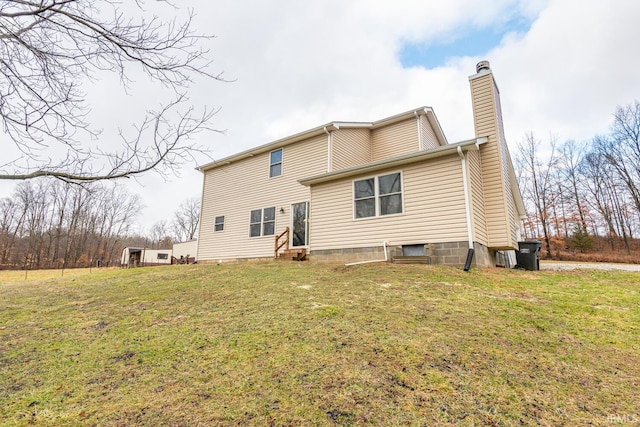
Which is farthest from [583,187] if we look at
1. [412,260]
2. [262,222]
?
[262,222]

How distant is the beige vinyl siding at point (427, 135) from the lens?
38.9 ft

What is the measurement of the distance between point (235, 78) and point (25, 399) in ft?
12.7

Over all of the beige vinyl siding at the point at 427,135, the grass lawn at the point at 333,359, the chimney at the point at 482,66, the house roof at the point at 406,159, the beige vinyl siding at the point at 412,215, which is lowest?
the grass lawn at the point at 333,359

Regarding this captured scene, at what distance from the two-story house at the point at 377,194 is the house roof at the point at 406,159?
1.1 inches

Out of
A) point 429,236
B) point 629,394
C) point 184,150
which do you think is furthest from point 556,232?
point 184,150

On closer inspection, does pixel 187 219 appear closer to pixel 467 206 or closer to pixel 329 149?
pixel 329 149

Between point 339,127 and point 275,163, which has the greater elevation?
point 339,127

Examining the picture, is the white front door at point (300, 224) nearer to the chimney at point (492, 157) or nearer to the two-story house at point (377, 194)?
the two-story house at point (377, 194)

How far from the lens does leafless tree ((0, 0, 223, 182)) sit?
3322 mm

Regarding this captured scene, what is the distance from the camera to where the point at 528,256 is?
30.5ft

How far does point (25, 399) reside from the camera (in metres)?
2.41

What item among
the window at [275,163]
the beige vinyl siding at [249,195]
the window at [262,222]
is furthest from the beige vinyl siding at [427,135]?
the window at [262,222]

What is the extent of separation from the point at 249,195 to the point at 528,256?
11.0 meters

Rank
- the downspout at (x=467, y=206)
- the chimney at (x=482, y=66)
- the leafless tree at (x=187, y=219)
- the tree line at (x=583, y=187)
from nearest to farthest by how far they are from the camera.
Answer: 1. the downspout at (x=467, y=206)
2. the chimney at (x=482, y=66)
3. the tree line at (x=583, y=187)
4. the leafless tree at (x=187, y=219)
